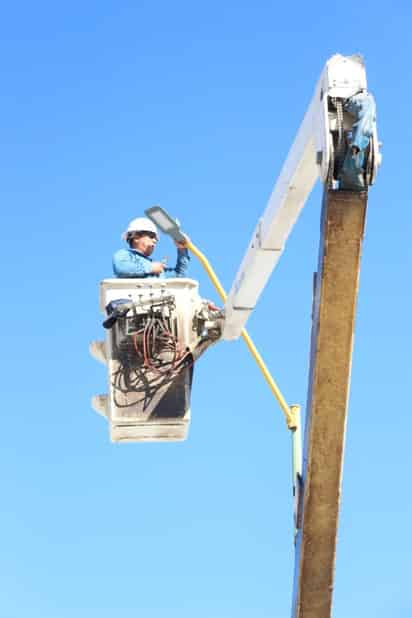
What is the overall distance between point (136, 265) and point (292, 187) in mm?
3755

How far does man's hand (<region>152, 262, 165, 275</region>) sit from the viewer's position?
1310cm

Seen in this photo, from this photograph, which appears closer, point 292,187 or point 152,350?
point 292,187

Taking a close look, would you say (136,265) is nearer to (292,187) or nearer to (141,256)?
(141,256)

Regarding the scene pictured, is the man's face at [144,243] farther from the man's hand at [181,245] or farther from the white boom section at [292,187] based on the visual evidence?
the white boom section at [292,187]

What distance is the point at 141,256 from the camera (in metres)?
13.4

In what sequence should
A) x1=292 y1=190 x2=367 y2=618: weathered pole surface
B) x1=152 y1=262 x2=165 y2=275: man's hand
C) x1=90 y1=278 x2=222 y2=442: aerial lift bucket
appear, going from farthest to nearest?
x1=152 y1=262 x2=165 y2=275: man's hand, x1=90 y1=278 x2=222 y2=442: aerial lift bucket, x1=292 y1=190 x2=367 y2=618: weathered pole surface

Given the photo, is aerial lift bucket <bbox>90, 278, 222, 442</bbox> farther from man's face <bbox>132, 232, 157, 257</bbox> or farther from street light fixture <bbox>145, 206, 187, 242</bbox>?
man's face <bbox>132, 232, 157, 257</bbox>

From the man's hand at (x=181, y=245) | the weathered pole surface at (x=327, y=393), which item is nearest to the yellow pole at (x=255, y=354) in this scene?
the man's hand at (x=181, y=245)

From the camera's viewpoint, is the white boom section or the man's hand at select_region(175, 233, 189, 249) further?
the man's hand at select_region(175, 233, 189, 249)

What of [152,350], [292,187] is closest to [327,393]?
[292,187]

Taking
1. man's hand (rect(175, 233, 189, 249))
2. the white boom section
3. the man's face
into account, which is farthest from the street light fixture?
the man's face

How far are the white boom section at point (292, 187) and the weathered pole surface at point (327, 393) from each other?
39 centimetres

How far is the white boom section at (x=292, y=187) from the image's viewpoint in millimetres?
7934

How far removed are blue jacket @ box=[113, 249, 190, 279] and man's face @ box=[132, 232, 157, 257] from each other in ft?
1.06
